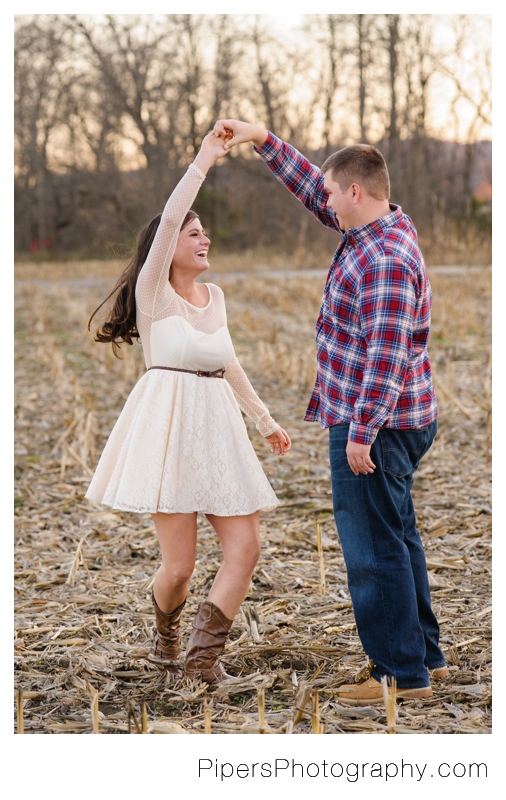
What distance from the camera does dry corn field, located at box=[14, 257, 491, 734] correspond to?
273 centimetres

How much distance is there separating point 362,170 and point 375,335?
520 millimetres

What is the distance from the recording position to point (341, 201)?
8.71ft

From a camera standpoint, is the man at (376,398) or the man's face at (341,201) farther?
the man's face at (341,201)

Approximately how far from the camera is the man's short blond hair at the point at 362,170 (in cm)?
263

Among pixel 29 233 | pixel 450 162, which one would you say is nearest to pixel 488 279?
pixel 450 162

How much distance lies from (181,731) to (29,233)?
3660 cm

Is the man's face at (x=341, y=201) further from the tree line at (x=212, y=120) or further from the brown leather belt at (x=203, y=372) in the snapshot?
the tree line at (x=212, y=120)

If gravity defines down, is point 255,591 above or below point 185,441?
below

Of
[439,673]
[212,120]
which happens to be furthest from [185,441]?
[212,120]

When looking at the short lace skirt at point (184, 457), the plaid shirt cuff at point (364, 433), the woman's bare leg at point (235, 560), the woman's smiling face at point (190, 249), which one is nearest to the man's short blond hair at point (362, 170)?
the woman's smiling face at point (190, 249)

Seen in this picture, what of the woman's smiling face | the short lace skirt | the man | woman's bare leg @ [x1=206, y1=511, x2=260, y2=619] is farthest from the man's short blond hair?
woman's bare leg @ [x1=206, y1=511, x2=260, y2=619]

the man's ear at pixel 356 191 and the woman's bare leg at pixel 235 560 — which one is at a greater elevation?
the man's ear at pixel 356 191

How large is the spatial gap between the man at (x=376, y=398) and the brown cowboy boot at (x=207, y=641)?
0.44 meters

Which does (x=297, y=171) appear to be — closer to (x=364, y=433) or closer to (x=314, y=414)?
(x=314, y=414)
